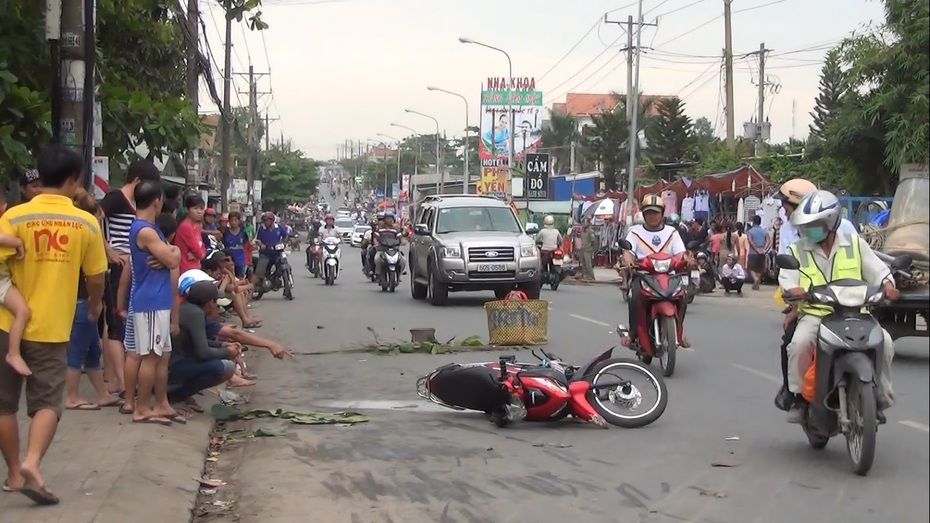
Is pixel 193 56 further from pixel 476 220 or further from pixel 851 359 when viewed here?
pixel 851 359

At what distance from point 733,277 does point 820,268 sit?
1840 centimetres

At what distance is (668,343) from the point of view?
1101 centimetres

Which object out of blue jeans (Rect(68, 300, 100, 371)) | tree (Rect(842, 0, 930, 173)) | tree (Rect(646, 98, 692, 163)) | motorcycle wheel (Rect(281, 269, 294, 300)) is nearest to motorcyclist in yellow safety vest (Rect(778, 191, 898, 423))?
tree (Rect(842, 0, 930, 173))

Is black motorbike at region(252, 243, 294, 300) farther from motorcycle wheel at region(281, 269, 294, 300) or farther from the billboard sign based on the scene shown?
the billboard sign

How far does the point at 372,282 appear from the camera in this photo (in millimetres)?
29219

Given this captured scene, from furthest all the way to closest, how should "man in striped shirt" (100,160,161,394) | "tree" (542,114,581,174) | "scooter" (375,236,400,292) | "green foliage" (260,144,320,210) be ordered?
"tree" (542,114,581,174), "green foliage" (260,144,320,210), "scooter" (375,236,400,292), "man in striped shirt" (100,160,161,394)

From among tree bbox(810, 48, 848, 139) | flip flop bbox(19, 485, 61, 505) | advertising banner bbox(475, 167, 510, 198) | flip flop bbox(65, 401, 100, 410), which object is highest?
advertising banner bbox(475, 167, 510, 198)

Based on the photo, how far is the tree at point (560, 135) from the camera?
91.2 m

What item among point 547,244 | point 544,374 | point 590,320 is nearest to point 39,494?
point 544,374

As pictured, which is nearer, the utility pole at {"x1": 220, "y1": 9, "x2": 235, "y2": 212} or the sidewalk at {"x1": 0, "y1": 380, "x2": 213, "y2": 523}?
the sidewalk at {"x1": 0, "y1": 380, "x2": 213, "y2": 523}

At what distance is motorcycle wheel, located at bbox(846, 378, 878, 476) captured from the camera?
20.8ft

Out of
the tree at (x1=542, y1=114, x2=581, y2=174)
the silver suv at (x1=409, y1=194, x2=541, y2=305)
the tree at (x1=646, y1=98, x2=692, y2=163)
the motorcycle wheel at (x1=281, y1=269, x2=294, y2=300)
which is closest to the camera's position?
the silver suv at (x1=409, y1=194, x2=541, y2=305)

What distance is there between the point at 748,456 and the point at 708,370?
411cm

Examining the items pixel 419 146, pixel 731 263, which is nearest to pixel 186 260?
pixel 731 263
